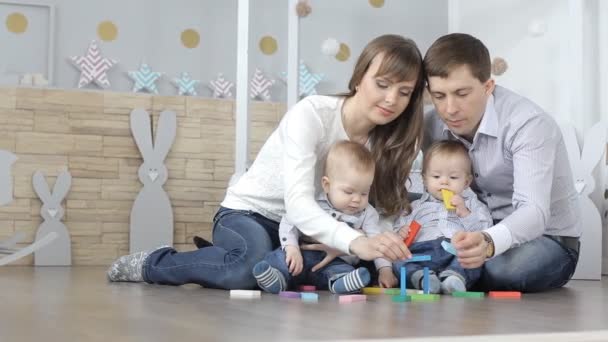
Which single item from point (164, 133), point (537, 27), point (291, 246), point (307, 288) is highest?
point (537, 27)

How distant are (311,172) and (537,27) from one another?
1855 millimetres

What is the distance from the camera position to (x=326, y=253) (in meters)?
2.07

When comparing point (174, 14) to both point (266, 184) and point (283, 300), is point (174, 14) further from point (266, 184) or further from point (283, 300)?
point (283, 300)

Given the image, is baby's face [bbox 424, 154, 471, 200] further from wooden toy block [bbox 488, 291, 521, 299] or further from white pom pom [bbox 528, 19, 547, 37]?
white pom pom [bbox 528, 19, 547, 37]

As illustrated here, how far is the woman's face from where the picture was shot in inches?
79.0

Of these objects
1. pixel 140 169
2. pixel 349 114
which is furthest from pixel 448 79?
pixel 140 169

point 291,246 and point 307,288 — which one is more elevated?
point 291,246

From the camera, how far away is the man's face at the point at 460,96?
2021 millimetres

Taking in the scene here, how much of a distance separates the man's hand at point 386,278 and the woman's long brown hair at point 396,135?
16 centimetres

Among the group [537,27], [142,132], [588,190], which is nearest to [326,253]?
[588,190]

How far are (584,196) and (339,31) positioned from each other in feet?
5.58

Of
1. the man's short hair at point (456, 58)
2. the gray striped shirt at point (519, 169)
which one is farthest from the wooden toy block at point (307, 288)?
the man's short hair at point (456, 58)

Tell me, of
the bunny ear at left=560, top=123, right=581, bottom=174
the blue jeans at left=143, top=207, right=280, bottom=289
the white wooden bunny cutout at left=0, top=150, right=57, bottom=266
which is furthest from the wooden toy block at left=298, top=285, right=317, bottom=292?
the white wooden bunny cutout at left=0, top=150, right=57, bottom=266

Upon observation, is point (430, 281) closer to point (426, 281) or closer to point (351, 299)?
point (426, 281)
